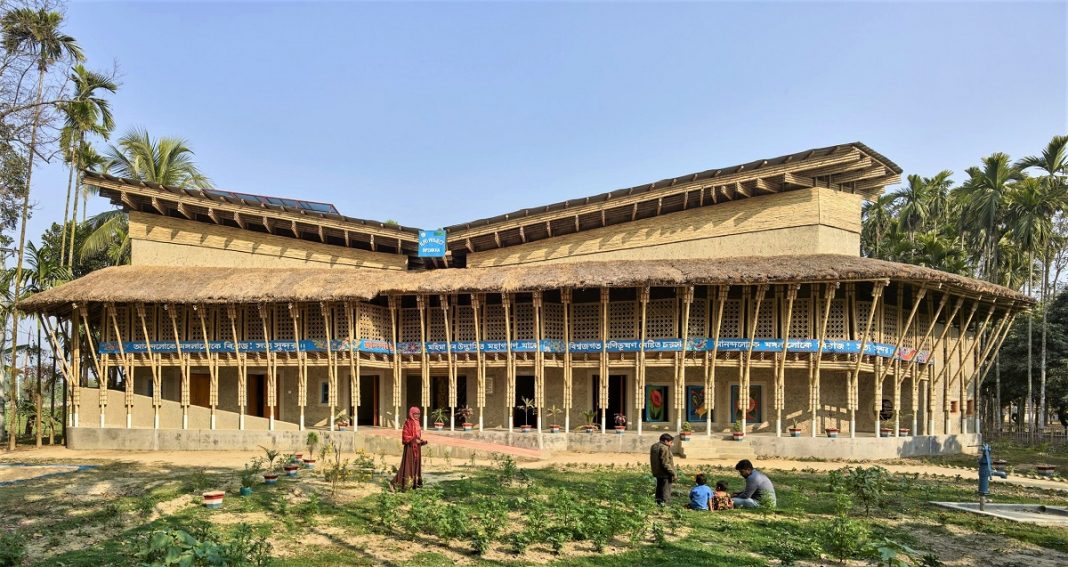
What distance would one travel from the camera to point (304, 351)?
25.7m

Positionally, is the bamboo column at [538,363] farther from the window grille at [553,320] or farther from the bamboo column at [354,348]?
the bamboo column at [354,348]

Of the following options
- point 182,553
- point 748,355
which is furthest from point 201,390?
point 182,553

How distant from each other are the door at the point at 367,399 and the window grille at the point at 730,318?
45.8 feet

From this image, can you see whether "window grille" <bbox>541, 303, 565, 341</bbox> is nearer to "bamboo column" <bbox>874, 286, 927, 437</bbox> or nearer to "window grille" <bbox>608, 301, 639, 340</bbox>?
"window grille" <bbox>608, 301, 639, 340</bbox>

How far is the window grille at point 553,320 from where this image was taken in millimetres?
26031

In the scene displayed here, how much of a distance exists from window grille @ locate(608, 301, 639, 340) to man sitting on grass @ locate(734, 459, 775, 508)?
1230 centimetres

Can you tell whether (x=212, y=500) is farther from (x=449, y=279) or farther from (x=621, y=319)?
(x=621, y=319)

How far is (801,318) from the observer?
23609mm

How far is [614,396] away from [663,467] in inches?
586

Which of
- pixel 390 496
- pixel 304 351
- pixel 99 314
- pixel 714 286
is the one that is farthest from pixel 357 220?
pixel 390 496

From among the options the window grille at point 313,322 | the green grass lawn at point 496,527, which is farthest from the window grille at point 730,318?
the window grille at point 313,322

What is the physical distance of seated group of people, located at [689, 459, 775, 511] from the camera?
12.7m

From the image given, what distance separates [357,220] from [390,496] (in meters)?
19.1

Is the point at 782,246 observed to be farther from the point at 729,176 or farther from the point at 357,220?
the point at 357,220
